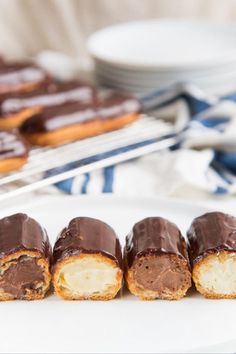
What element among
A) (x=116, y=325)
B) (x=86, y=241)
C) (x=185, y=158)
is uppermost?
(x=86, y=241)

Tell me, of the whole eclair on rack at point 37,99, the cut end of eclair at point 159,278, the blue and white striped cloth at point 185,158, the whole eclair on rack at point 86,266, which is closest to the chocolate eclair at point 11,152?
the blue and white striped cloth at point 185,158

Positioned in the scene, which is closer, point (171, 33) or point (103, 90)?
point (103, 90)

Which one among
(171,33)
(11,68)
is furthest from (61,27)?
(11,68)

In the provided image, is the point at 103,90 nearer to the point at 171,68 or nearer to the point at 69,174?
the point at 171,68

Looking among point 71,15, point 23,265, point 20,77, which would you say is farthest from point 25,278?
point 71,15

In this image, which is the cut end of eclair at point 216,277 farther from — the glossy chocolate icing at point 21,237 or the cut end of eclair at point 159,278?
the glossy chocolate icing at point 21,237

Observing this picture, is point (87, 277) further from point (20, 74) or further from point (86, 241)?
point (20, 74)

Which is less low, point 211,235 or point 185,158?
point 211,235
